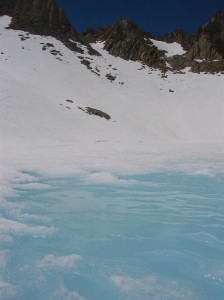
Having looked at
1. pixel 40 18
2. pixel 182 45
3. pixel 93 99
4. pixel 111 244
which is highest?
pixel 40 18

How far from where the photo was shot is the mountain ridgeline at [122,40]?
6425cm

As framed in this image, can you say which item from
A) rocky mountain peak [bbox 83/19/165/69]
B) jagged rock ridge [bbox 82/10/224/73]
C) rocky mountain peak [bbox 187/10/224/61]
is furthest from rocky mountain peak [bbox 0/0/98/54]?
rocky mountain peak [bbox 187/10/224/61]

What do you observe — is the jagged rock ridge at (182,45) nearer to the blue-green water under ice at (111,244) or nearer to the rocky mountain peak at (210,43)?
the rocky mountain peak at (210,43)

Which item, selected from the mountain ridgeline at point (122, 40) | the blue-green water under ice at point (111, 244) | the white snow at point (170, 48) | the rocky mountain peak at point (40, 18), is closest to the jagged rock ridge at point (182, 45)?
the mountain ridgeline at point (122, 40)

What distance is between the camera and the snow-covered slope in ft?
88.9

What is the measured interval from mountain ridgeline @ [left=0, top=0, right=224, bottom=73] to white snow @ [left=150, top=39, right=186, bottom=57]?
4.58ft

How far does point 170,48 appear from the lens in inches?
3039

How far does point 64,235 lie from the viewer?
5.16m

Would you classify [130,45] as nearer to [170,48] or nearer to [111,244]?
[170,48]

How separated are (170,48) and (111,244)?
77886 millimetres

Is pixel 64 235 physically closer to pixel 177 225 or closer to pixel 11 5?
pixel 177 225

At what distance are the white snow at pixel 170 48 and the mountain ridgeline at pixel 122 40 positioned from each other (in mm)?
1395

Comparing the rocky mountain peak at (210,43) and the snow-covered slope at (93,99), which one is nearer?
the snow-covered slope at (93,99)

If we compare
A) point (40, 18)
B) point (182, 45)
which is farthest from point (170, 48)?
point (40, 18)
